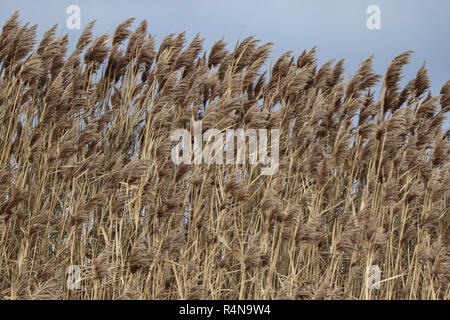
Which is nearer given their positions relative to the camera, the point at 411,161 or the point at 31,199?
the point at 31,199

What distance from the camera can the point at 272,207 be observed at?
5055 mm

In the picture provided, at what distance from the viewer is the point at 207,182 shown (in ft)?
17.9

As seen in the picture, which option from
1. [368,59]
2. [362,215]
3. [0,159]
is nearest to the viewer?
[362,215]

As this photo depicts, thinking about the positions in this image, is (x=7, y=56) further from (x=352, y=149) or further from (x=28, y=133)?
(x=352, y=149)

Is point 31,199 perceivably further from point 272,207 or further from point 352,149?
point 352,149

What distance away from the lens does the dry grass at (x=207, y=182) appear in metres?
5.25

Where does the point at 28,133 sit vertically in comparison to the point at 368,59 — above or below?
below

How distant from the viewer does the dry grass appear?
5.25 meters

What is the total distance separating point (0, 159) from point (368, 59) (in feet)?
14.0
